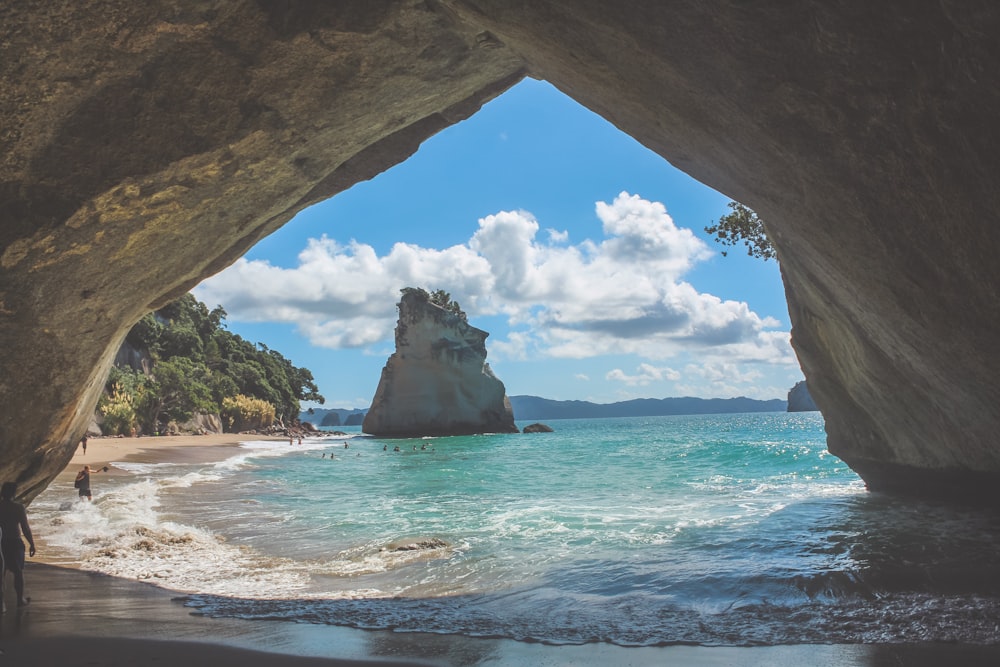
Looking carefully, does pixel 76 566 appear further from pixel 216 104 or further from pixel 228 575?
pixel 216 104

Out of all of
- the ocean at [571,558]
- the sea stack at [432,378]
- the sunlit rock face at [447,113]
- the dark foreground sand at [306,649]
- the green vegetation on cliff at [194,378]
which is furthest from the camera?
the sea stack at [432,378]

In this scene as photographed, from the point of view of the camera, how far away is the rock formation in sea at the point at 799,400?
182 m

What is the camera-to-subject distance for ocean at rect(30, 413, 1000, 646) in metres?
6.52

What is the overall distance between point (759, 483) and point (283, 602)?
18.2 meters

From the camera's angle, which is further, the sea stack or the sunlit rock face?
the sea stack

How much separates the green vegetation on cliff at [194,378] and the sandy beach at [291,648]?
43.8 m

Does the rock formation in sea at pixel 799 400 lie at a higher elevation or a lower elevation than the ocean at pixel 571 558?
lower

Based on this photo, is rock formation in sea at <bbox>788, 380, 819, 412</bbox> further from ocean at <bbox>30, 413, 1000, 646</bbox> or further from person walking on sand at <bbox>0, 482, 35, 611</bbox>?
person walking on sand at <bbox>0, 482, 35, 611</bbox>

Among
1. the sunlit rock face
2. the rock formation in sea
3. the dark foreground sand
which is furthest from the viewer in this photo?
the rock formation in sea

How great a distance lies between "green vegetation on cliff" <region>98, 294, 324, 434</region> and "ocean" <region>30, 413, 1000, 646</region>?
30217 millimetres

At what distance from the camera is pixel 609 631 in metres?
6.27

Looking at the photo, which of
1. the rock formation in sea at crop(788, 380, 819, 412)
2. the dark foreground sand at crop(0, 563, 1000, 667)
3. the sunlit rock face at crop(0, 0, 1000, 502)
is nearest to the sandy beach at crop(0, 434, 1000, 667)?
the dark foreground sand at crop(0, 563, 1000, 667)

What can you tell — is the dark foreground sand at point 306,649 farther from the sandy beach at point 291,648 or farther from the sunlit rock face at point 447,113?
Result: the sunlit rock face at point 447,113

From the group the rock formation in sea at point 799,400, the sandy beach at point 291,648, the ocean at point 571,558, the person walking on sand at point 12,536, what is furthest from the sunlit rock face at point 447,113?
the rock formation in sea at point 799,400
